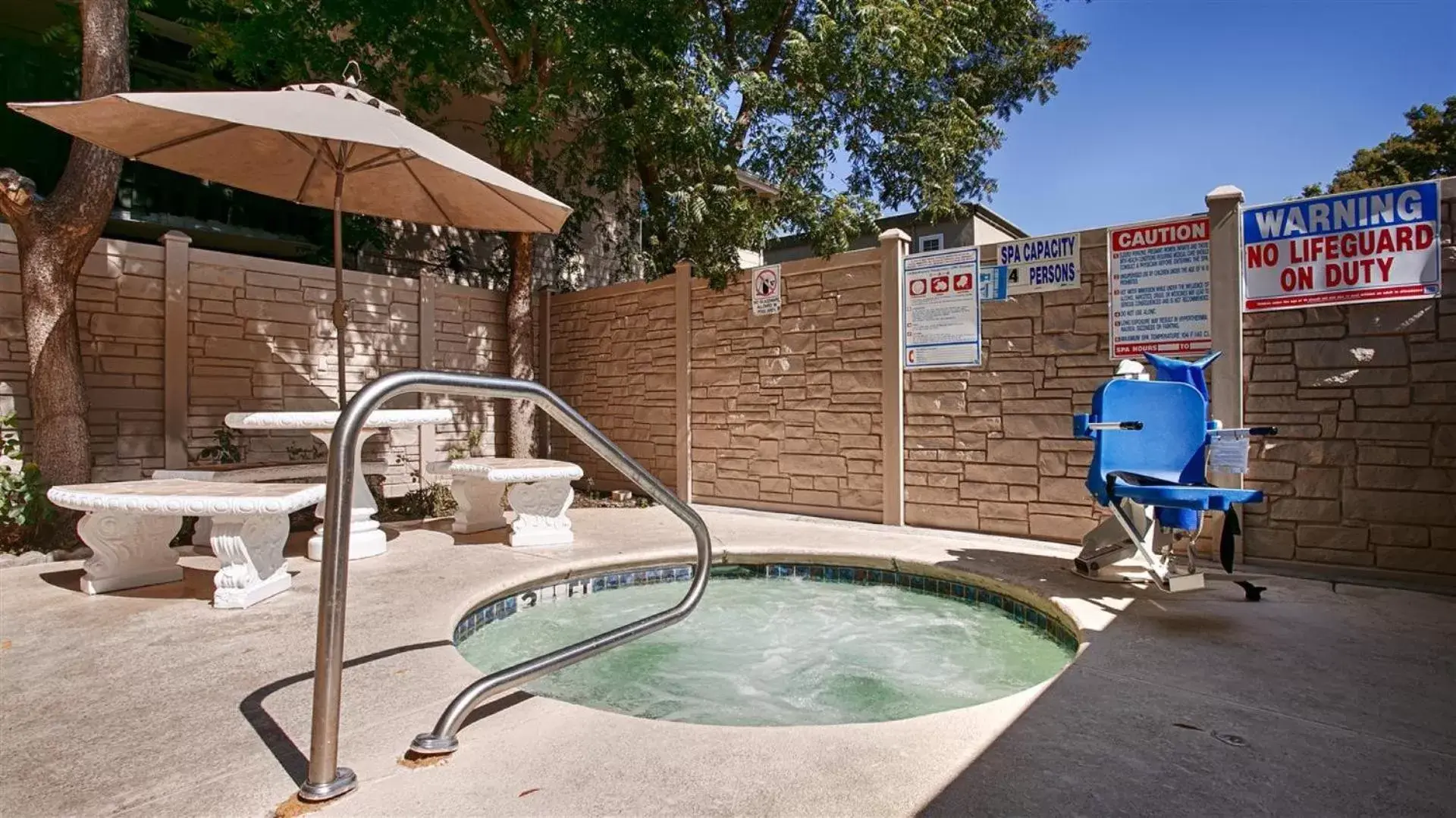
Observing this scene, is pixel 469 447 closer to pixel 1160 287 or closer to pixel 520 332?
pixel 520 332

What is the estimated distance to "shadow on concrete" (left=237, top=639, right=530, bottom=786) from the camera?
1.84 metres

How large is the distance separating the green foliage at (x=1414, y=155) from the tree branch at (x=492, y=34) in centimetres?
1695

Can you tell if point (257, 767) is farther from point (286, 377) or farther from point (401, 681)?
point (286, 377)

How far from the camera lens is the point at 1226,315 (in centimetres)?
434

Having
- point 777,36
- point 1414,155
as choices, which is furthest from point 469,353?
point 1414,155

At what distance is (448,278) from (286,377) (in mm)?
3913

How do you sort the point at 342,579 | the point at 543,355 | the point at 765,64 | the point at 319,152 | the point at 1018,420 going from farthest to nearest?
1. the point at 543,355
2. the point at 765,64
3. the point at 1018,420
4. the point at 319,152
5. the point at 342,579

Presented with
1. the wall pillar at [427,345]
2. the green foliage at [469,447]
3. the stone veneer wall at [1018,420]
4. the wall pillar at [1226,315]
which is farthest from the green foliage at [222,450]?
the wall pillar at [1226,315]

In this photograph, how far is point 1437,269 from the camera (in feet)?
12.4

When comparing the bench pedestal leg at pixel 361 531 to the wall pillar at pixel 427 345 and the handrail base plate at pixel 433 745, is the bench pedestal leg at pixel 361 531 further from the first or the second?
the handrail base plate at pixel 433 745

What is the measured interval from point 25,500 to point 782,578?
16.1ft

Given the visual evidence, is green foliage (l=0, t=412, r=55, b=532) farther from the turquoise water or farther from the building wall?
the building wall

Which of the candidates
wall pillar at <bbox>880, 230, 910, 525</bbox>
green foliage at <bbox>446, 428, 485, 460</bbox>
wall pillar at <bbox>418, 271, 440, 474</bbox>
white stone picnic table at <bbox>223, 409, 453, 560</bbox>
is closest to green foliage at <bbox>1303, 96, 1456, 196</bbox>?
wall pillar at <bbox>880, 230, 910, 525</bbox>

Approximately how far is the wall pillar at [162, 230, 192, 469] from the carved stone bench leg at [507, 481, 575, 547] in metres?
3.06
